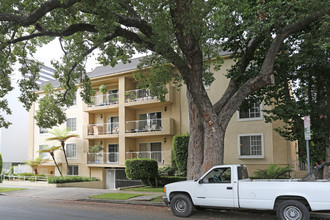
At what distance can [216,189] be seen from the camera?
972cm

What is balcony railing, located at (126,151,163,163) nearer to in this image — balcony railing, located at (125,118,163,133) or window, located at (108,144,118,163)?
window, located at (108,144,118,163)

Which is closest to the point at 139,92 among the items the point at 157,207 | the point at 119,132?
the point at 119,132

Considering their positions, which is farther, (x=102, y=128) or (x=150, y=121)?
(x=102, y=128)

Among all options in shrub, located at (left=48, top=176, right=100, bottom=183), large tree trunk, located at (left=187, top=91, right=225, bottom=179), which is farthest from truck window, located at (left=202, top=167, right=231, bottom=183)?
shrub, located at (left=48, top=176, right=100, bottom=183)

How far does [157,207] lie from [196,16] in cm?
738

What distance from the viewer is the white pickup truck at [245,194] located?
832cm

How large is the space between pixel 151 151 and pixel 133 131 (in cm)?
221

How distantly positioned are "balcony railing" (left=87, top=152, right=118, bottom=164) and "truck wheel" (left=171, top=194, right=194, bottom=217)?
55.1 ft

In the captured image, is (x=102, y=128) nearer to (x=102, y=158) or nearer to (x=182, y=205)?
(x=102, y=158)

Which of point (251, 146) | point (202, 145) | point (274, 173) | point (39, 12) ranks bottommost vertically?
point (274, 173)

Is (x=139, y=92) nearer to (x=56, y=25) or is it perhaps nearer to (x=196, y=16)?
(x=56, y=25)

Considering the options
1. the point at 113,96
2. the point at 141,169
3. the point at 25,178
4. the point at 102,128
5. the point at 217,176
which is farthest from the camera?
the point at 102,128

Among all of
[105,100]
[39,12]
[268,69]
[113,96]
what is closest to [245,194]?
[268,69]

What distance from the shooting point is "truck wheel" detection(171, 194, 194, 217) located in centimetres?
1012
